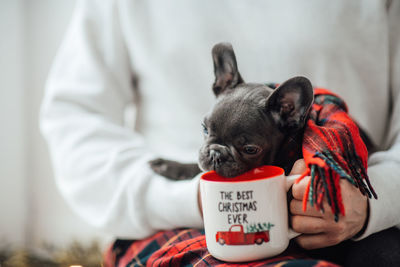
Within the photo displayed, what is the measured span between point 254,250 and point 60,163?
693mm

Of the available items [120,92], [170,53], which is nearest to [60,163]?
[120,92]

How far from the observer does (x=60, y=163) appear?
1101mm

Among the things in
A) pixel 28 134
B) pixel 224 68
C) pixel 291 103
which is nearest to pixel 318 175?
pixel 291 103

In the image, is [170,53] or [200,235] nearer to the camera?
[200,235]

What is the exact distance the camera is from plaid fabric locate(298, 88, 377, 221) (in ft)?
1.85

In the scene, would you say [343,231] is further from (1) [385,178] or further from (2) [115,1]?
(2) [115,1]

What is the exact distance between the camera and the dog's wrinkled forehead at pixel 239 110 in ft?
2.19

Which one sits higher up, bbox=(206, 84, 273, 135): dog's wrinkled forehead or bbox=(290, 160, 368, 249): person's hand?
A: bbox=(206, 84, 273, 135): dog's wrinkled forehead

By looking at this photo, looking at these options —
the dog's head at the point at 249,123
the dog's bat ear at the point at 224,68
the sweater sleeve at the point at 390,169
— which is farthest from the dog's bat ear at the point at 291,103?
the sweater sleeve at the point at 390,169

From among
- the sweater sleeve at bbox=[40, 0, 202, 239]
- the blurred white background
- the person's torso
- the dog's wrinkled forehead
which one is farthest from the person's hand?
the blurred white background

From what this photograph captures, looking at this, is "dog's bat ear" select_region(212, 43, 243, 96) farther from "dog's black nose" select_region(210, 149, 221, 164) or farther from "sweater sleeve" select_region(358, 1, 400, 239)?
"sweater sleeve" select_region(358, 1, 400, 239)

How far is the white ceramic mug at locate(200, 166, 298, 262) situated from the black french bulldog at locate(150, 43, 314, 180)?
5 cm

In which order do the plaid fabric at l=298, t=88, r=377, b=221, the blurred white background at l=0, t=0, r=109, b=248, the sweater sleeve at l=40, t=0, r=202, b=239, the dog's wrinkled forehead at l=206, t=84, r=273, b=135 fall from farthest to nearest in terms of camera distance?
the blurred white background at l=0, t=0, r=109, b=248
the sweater sleeve at l=40, t=0, r=202, b=239
the dog's wrinkled forehead at l=206, t=84, r=273, b=135
the plaid fabric at l=298, t=88, r=377, b=221

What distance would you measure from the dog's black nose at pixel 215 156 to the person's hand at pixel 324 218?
128mm
